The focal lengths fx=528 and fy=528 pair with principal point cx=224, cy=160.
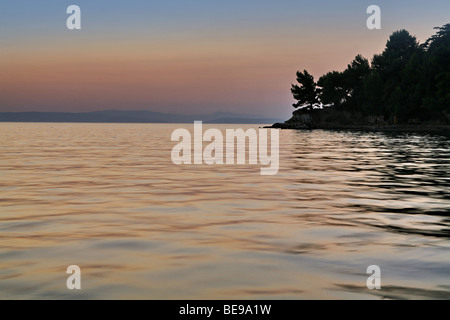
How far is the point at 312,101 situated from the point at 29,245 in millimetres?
188183

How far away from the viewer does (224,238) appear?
38.8ft

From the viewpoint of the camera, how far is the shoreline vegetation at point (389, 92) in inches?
4897

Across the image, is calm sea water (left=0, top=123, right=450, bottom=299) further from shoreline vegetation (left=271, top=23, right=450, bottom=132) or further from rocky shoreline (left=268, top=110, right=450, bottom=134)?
rocky shoreline (left=268, top=110, right=450, bottom=134)

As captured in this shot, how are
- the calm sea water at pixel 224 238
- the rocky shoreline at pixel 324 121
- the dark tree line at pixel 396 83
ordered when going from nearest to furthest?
the calm sea water at pixel 224 238, the dark tree line at pixel 396 83, the rocky shoreline at pixel 324 121

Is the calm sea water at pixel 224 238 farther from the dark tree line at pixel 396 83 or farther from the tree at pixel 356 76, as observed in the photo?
the tree at pixel 356 76

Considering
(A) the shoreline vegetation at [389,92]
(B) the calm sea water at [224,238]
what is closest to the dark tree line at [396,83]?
(A) the shoreline vegetation at [389,92]

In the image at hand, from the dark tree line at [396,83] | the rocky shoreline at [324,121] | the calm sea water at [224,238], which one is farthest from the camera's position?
the rocky shoreline at [324,121]

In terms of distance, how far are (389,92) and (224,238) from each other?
141m

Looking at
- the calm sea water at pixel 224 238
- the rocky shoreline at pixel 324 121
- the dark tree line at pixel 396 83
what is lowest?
the calm sea water at pixel 224 238

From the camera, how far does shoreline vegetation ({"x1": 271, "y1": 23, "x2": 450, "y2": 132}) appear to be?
12438cm

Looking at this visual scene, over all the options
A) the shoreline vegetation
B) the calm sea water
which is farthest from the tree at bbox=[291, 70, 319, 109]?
the calm sea water

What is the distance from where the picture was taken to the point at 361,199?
1788 centimetres
